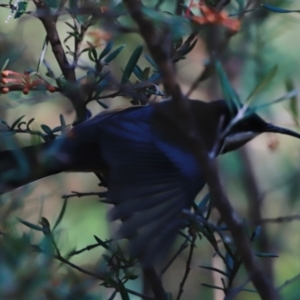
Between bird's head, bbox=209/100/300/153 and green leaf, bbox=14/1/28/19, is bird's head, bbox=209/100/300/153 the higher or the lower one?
the lower one

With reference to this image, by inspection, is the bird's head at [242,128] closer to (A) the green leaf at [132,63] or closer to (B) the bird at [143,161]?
(B) the bird at [143,161]

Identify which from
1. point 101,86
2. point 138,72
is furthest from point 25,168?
point 138,72

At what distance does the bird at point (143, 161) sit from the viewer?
125 cm

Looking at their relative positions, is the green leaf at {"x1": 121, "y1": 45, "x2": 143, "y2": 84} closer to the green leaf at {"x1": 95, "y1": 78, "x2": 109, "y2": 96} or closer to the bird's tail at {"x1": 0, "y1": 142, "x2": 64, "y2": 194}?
the green leaf at {"x1": 95, "y1": 78, "x2": 109, "y2": 96}

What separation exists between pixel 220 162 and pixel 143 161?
690mm

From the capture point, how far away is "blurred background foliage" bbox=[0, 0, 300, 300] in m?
0.87

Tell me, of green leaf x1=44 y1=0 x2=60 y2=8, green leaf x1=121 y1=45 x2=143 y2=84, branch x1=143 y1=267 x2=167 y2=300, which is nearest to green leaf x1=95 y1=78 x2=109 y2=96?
green leaf x1=121 y1=45 x2=143 y2=84

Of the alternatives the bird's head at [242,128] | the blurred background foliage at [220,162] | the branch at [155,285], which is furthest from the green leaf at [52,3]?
the bird's head at [242,128]

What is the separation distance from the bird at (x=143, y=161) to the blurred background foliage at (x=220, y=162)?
57 mm

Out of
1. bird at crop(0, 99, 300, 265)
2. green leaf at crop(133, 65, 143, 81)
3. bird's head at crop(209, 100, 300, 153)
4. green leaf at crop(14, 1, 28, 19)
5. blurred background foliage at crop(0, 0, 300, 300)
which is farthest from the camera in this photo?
bird's head at crop(209, 100, 300, 153)

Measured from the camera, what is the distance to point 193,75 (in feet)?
8.79

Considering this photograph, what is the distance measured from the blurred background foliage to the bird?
57 mm

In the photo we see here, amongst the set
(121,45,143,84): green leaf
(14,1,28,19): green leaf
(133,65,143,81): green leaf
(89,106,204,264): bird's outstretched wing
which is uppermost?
(14,1,28,19): green leaf

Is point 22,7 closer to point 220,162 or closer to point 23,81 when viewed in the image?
point 23,81
